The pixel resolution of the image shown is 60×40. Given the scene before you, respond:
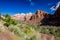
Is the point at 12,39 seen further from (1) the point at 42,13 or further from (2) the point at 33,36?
(1) the point at 42,13

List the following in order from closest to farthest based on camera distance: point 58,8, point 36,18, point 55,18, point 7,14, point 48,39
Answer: point 48,39 → point 7,14 → point 55,18 → point 58,8 → point 36,18

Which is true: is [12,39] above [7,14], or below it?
below

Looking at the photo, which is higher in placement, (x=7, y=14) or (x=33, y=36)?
(x=7, y=14)

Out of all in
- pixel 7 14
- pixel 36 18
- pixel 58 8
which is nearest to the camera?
pixel 7 14

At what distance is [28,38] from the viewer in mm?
17219

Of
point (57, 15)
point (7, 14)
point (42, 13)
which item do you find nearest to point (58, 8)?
point (57, 15)

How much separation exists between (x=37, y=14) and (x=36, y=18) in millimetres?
4943

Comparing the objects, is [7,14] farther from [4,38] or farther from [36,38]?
[4,38]

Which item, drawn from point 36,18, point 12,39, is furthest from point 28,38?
point 36,18

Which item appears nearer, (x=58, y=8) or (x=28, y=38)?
(x=28, y=38)

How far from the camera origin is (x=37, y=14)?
176375mm

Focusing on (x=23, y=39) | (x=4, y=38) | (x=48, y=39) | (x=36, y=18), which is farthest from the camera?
(x=36, y=18)

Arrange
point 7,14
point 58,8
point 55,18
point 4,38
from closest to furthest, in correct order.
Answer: point 4,38
point 7,14
point 55,18
point 58,8

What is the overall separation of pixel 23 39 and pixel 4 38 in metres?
2.63
